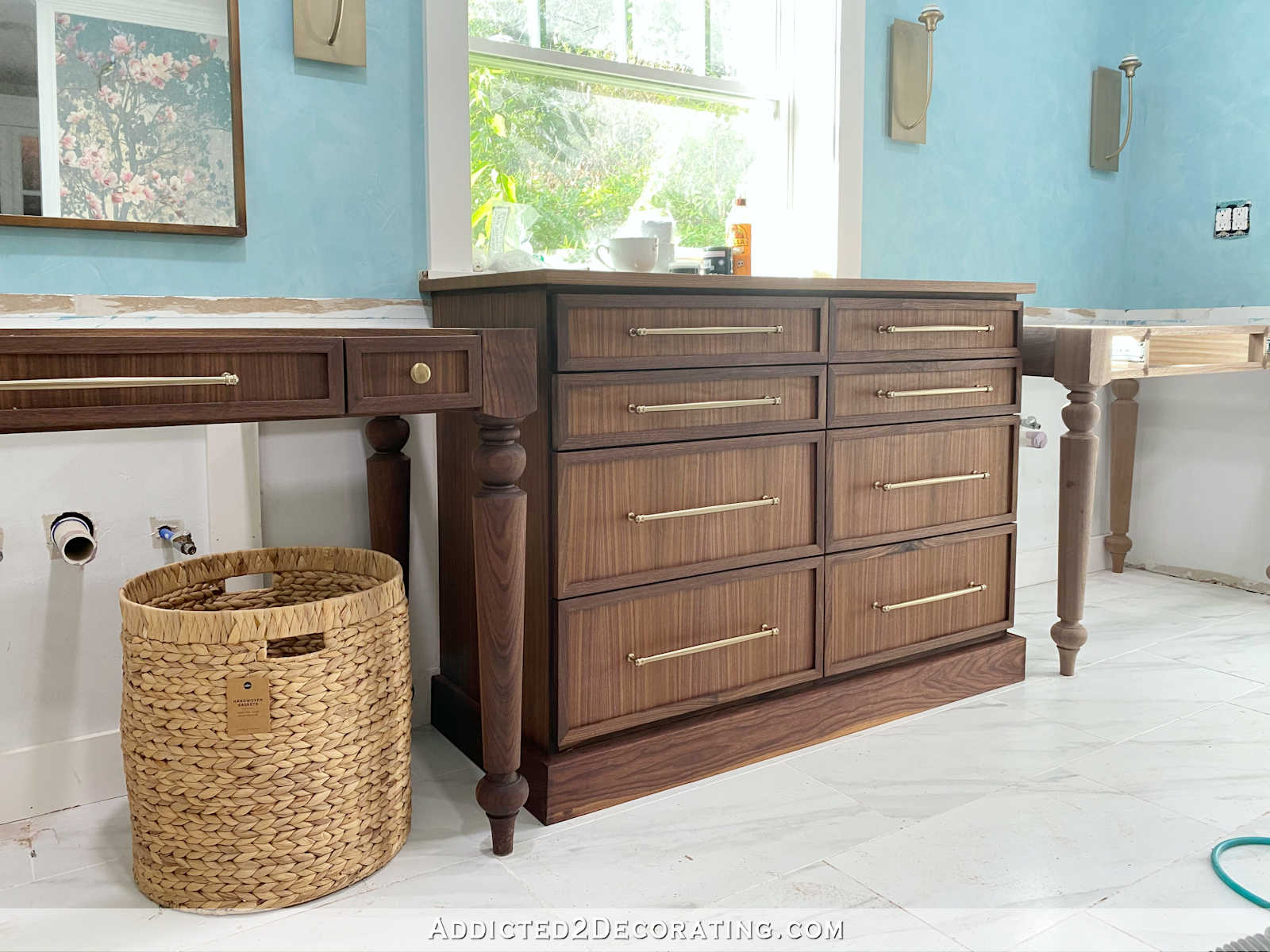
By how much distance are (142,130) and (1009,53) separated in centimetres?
238

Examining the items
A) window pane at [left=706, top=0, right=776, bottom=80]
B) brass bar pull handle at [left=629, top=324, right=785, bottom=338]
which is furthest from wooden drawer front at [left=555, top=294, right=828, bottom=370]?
window pane at [left=706, top=0, right=776, bottom=80]

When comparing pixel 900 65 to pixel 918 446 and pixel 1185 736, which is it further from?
pixel 1185 736

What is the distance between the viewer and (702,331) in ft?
5.85

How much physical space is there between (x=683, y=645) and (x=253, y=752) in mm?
741

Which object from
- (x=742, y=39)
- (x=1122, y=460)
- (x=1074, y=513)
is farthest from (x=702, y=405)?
(x=1122, y=460)

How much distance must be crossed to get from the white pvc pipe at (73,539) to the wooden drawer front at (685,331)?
Answer: 2.76ft

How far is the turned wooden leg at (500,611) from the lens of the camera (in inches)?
59.8

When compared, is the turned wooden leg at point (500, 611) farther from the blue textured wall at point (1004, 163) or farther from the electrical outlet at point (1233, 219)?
the electrical outlet at point (1233, 219)

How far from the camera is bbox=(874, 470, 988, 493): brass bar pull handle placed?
208cm

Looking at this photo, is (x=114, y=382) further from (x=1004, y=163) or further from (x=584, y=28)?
(x=1004, y=163)

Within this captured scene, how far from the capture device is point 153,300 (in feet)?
5.87

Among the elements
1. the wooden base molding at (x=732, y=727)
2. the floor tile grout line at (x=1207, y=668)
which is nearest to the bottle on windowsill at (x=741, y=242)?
the wooden base molding at (x=732, y=727)

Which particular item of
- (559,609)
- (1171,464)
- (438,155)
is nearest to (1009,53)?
(1171,464)

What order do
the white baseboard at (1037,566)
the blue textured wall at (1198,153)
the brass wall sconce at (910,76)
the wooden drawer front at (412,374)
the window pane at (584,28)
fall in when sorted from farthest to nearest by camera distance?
1. the white baseboard at (1037,566)
2. the blue textured wall at (1198,153)
3. the brass wall sconce at (910,76)
4. the window pane at (584,28)
5. the wooden drawer front at (412,374)
